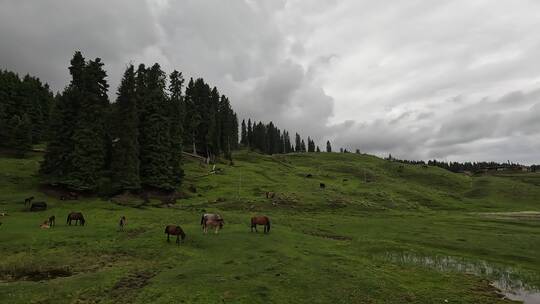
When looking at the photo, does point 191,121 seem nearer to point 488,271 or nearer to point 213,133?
point 213,133

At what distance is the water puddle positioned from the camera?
22.8 m

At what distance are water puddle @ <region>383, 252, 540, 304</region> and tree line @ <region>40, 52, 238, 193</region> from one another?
44.9 metres

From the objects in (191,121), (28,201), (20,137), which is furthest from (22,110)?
(28,201)

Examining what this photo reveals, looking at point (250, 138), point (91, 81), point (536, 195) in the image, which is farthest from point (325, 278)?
point (250, 138)

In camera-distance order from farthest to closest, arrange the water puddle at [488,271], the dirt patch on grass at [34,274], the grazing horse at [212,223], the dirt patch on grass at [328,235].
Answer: the dirt patch on grass at [328,235]
the grazing horse at [212,223]
the dirt patch on grass at [34,274]
the water puddle at [488,271]

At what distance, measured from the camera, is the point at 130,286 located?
21.4 meters

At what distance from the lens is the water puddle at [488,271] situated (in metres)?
22.8

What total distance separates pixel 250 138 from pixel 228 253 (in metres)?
170

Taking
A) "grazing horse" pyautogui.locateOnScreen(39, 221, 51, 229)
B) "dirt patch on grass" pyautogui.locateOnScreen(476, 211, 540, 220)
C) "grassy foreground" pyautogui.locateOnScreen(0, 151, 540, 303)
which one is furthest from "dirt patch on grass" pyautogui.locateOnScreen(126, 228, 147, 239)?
"dirt patch on grass" pyautogui.locateOnScreen(476, 211, 540, 220)

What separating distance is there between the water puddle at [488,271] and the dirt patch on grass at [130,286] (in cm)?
1937

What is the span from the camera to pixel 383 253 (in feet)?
108

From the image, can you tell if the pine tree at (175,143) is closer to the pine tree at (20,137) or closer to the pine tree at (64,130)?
the pine tree at (64,130)

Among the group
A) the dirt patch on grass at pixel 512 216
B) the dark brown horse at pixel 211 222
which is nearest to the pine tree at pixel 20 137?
the dark brown horse at pixel 211 222

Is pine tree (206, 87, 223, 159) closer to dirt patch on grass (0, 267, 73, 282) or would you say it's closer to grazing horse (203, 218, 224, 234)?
grazing horse (203, 218, 224, 234)
